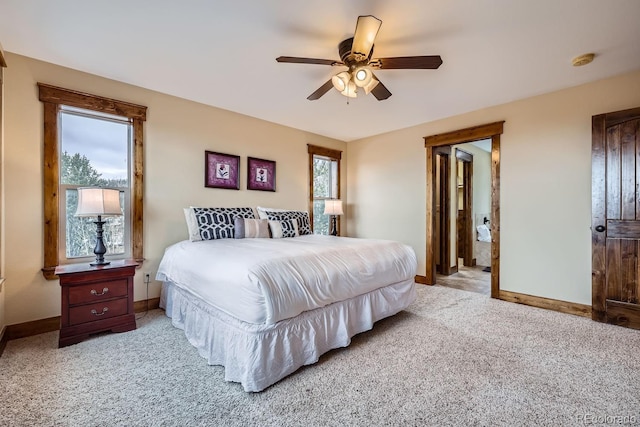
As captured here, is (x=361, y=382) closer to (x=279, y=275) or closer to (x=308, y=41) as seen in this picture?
(x=279, y=275)

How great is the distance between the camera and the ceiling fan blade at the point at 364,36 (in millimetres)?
1723

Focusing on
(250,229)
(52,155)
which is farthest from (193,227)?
(52,155)

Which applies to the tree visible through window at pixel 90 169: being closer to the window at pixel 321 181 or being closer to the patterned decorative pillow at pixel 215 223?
the patterned decorative pillow at pixel 215 223

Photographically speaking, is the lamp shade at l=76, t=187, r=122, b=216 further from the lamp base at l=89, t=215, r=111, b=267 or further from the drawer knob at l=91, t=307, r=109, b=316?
the drawer knob at l=91, t=307, r=109, b=316

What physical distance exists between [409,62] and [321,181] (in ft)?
10.8

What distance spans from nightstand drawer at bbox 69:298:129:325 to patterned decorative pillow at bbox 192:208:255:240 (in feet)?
3.07

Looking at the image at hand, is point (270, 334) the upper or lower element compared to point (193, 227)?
lower

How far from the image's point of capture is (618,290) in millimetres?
2719

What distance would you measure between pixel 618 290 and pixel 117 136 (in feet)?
17.6

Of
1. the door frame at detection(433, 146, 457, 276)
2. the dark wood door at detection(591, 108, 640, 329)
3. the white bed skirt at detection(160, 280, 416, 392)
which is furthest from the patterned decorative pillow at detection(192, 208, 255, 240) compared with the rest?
the dark wood door at detection(591, 108, 640, 329)

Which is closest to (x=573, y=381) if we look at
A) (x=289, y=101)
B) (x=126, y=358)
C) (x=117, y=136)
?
(x=126, y=358)

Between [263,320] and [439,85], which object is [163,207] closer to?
[263,320]

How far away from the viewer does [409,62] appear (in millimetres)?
2088

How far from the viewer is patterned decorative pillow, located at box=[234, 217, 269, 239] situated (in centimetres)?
322
